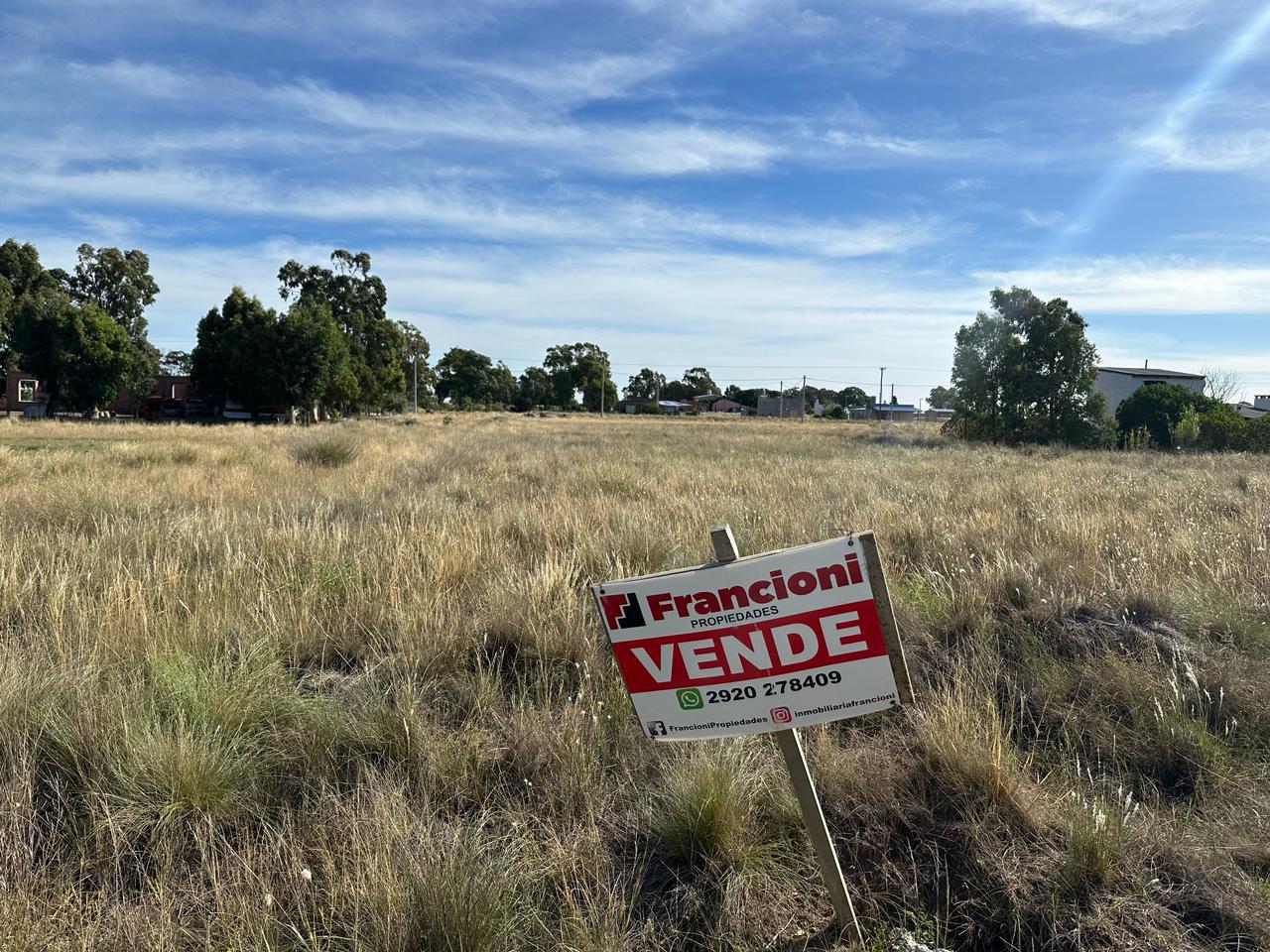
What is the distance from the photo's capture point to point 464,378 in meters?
120

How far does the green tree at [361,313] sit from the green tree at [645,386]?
10122 cm

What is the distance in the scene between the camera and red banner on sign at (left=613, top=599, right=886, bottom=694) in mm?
2127

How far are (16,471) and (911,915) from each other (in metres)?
14.6

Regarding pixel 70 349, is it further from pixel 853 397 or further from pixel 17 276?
pixel 853 397

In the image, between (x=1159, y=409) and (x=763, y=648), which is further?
(x=1159, y=409)

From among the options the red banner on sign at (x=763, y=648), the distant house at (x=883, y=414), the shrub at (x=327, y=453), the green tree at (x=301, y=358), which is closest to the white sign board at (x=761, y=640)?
the red banner on sign at (x=763, y=648)

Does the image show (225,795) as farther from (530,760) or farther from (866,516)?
(866,516)

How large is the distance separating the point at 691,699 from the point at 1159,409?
1374 inches

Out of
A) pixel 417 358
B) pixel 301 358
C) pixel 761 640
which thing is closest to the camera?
pixel 761 640

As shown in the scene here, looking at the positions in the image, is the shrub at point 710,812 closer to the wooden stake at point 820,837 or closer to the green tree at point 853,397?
the wooden stake at point 820,837

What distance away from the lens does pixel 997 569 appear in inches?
221

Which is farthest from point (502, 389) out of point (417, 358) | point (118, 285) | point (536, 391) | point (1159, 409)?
point (1159, 409)

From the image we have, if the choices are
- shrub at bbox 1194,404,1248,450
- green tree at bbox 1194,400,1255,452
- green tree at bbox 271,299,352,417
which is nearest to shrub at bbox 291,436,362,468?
green tree at bbox 1194,400,1255,452

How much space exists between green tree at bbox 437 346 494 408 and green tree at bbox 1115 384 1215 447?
327 ft
